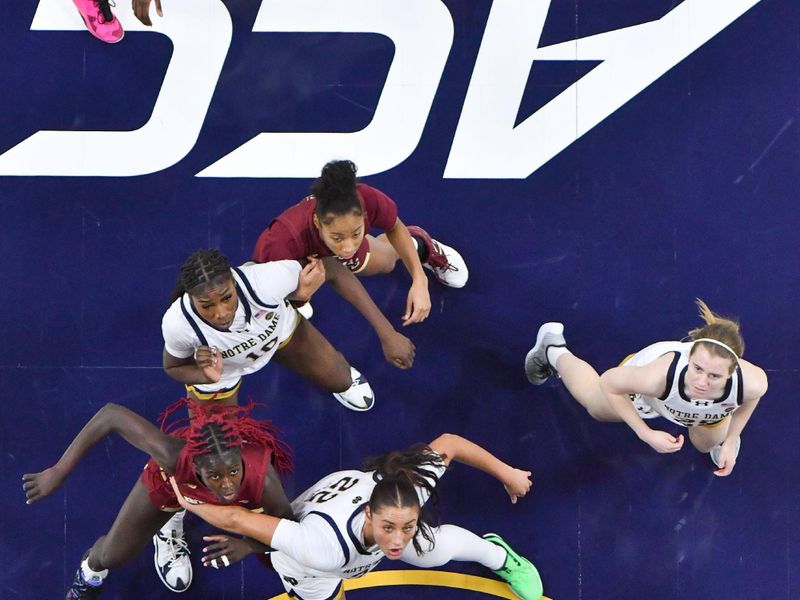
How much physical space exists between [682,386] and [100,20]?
3.78 metres

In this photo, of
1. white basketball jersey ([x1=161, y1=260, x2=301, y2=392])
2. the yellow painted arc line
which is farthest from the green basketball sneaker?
white basketball jersey ([x1=161, y1=260, x2=301, y2=392])

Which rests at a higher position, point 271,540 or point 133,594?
point 271,540

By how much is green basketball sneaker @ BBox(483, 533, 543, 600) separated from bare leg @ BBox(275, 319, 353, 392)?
1.20 meters

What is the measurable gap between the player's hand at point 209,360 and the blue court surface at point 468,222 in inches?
42.0

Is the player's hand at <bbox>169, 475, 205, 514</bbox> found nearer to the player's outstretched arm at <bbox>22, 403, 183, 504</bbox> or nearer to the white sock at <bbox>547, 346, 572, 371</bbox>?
the player's outstretched arm at <bbox>22, 403, 183, 504</bbox>

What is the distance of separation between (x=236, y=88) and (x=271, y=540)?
2.68 meters

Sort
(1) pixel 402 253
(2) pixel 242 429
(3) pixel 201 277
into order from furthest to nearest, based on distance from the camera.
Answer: (1) pixel 402 253 < (2) pixel 242 429 < (3) pixel 201 277

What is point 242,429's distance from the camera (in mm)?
3992

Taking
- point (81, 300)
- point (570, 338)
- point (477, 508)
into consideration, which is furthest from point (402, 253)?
point (81, 300)

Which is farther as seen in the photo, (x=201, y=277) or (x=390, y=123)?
(x=390, y=123)

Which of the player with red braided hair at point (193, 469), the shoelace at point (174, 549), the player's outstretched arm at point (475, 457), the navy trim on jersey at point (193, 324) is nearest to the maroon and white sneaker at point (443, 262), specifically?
the player's outstretched arm at point (475, 457)

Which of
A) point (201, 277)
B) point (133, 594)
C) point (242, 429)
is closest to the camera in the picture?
point (201, 277)

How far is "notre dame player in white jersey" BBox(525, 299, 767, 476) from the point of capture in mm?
3910

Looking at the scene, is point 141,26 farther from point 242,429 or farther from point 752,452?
point 752,452
